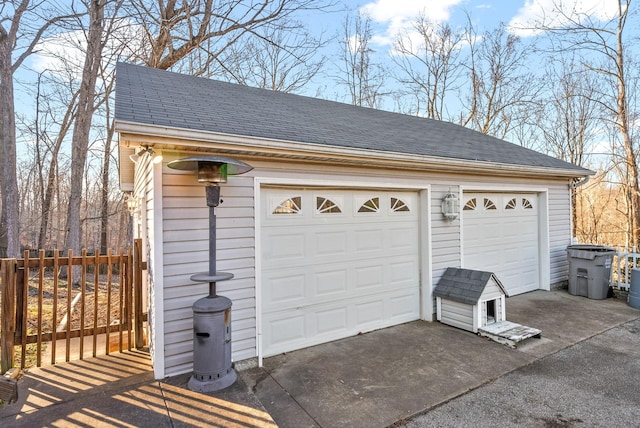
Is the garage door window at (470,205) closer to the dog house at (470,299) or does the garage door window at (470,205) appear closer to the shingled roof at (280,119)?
the shingled roof at (280,119)

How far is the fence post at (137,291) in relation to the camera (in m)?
4.00

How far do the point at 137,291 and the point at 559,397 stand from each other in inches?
176

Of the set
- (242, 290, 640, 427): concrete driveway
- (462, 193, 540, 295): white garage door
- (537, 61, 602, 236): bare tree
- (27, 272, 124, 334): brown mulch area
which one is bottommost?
(27, 272, 124, 334): brown mulch area

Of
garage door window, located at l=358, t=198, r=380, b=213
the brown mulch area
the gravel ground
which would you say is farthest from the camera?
the brown mulch area

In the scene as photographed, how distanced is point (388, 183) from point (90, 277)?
11.1m

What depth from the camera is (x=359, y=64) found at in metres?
14.5

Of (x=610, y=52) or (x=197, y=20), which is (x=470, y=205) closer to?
(x=610, y=52)

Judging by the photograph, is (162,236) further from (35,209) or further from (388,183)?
(35,209)

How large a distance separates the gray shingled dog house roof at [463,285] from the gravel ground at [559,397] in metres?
1.03

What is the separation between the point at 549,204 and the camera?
266 inches

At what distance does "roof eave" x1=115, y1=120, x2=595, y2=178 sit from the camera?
9.52 ft

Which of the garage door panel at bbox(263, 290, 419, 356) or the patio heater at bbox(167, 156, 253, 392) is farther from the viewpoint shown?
the garage door panel at bbox(263, 290, 419, 356)

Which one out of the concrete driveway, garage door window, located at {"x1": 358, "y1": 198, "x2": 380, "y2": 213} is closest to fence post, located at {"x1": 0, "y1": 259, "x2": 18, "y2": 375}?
the concrete driveway

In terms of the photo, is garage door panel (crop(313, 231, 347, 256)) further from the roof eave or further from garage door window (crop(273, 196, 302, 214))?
the roof eave
